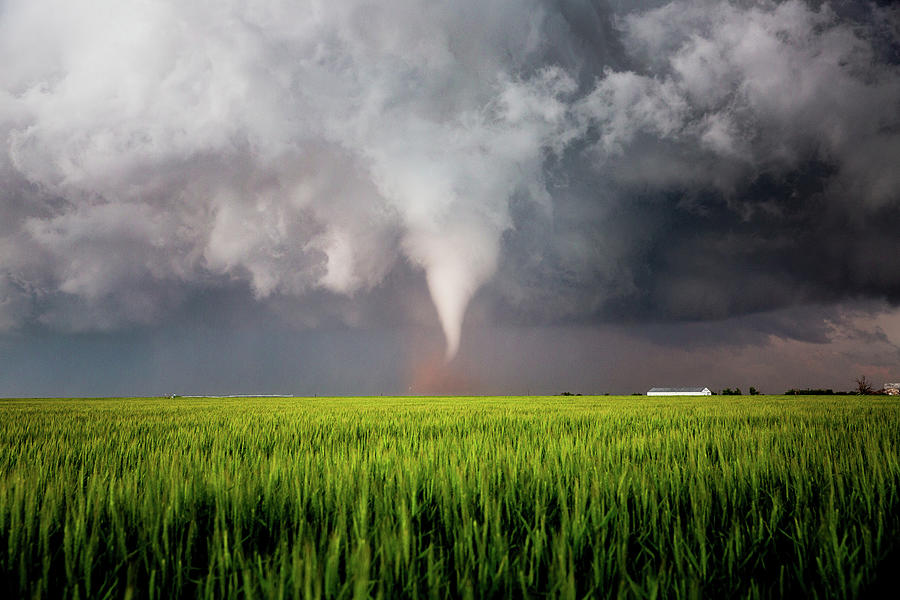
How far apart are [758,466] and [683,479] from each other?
76cm

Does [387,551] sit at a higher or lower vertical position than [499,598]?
higher

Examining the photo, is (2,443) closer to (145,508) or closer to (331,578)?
(145,508)

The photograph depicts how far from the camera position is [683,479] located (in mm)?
3373

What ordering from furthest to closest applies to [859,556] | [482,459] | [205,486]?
[482,459], [205,486], [859,556]

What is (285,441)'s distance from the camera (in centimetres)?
626

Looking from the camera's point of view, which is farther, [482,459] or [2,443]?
[2,443]

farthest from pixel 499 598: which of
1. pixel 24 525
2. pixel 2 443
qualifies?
pixel 2 443

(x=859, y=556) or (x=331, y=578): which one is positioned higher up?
(x=331, y=578)

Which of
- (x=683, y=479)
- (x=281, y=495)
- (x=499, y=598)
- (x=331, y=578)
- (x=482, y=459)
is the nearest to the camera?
(x=331, y=578)

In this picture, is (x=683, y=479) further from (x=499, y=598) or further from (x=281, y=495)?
(x=281, y=495)

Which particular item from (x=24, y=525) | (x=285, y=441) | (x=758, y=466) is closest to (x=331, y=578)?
(x=24, y=525)

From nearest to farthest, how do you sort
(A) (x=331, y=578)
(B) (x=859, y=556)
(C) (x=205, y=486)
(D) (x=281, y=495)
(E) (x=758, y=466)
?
(A) (x=331, y=578)
(B) (x=859, y=556)
(D) (x=281, y=495)
(C) (x=205, y=486)
(E) (x=758, y=466)

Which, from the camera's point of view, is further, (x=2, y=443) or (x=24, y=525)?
(x=2, y=443)

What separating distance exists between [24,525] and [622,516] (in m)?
2.76
